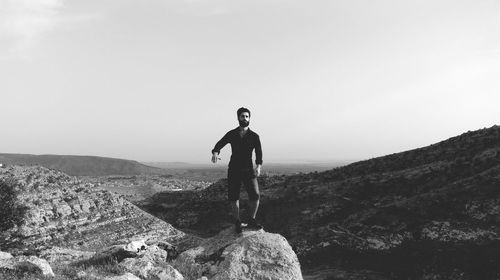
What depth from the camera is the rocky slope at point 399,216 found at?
24594 millimetres

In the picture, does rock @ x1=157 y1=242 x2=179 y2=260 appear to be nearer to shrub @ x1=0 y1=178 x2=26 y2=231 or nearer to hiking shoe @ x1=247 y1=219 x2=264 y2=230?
hiking shoe @ x1=247 y1=219 x2=264 y2=230

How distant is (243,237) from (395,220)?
20630mm

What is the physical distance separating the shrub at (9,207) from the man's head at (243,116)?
85.2 feet

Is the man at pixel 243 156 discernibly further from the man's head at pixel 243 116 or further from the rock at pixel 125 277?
the rock at pixel 125 277

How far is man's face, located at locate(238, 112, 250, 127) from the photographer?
13091 mm

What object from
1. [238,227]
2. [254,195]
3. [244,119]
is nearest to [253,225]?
[238,227]

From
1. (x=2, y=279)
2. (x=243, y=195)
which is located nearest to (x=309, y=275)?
(x=2, y=279)

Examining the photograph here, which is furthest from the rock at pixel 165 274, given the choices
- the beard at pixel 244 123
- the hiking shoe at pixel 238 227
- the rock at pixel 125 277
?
the beard at pixel 244 123

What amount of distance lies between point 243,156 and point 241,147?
0.29 meters

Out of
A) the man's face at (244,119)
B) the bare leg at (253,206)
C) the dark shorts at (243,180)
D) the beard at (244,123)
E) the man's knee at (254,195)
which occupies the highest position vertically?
the man's face at (244,119)

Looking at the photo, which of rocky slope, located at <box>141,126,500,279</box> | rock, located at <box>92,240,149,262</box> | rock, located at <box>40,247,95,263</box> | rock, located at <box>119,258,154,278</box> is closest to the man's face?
rock, located at <box>119,258,154,278</box>

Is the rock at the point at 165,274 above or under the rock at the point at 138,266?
under

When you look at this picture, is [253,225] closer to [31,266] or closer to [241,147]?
[241,147]

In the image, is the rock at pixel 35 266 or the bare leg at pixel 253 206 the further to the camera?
the bare leg at pixel 253 206
